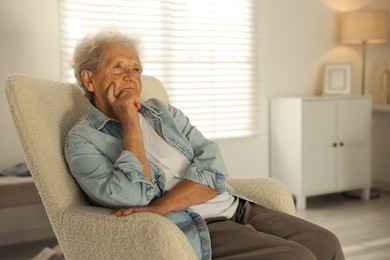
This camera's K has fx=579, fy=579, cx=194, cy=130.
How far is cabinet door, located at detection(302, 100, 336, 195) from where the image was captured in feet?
13.6

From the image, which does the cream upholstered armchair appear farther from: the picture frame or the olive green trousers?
the picture frame

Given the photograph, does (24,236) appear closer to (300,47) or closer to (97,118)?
(97,118)

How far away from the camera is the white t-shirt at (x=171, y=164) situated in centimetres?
184

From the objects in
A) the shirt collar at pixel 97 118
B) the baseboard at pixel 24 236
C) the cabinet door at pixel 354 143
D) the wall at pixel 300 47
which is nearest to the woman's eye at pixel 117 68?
the shirt collar at pixel 97 118

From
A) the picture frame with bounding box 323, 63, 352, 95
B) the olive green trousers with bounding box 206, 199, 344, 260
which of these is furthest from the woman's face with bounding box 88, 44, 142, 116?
the picture frame with bounding box 323, 63, 352, 95

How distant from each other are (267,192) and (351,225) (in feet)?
5.94

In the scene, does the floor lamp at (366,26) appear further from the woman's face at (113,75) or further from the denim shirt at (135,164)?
the woman's face at (113,75)

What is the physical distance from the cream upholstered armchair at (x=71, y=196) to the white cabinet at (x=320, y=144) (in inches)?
84.2

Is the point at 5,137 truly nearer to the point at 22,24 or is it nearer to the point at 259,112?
the point at 22,24

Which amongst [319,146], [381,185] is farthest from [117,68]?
[381,185]

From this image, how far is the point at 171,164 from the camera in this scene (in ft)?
6.07

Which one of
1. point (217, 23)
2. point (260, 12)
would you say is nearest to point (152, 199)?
point (217, 23)

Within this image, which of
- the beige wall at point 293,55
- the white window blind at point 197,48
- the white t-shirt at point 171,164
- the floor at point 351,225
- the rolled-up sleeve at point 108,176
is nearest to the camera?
the rolled-up sleeve at point 108,176

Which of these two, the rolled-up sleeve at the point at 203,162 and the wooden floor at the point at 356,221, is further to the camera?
the wooden floor at the point at 356,221
